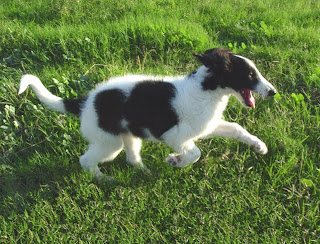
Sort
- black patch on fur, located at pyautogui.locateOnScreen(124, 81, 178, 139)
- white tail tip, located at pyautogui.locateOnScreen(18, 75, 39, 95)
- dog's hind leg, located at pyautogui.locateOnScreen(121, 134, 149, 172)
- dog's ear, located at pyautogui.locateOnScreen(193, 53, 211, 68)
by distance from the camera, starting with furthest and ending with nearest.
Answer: dog's hind leg, located at pyautogui.locateOnScreen(121, 134, 149, 172) < black patch on fur, located at pyautogui.locateOnScreen(124, 81, 178, 139) < white tail tip, located at pyautogui.locateOnScreen(18, 75, 39, 95) < dog's ear, located at pyautogui.locateOnScreen(193, 53, 211, 68)

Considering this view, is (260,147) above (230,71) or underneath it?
underneath

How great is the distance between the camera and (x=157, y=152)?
352 cm

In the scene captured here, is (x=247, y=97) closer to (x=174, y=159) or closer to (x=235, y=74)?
(x=235, y=74)

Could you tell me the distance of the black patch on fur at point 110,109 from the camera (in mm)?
3086

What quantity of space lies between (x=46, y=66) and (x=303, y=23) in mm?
3726

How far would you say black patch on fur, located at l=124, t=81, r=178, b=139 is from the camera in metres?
3.02

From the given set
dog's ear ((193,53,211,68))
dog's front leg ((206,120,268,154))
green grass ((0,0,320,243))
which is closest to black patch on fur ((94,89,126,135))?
green grass ((0,0,320,243))

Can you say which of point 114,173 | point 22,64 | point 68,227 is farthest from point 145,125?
point 22,64

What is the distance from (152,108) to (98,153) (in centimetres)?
65

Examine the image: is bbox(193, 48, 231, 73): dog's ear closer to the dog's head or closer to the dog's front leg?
the dog's head

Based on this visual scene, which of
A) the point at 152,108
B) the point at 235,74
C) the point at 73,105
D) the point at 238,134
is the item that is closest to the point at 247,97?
the point at 235,74

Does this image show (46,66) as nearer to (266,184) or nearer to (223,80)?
(223,80)

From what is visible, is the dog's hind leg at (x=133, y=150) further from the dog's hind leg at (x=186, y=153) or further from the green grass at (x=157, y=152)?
the dog's hind leg at (x=186, y=153)

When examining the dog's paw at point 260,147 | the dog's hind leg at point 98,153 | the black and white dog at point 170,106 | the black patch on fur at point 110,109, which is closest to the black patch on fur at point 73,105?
the black and white dog at point 170,106
